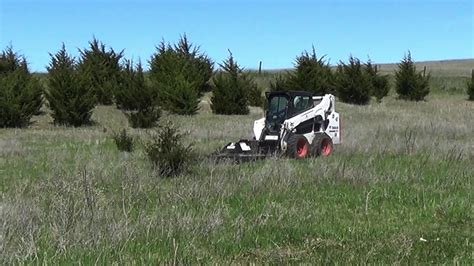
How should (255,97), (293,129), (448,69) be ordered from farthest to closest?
1. (448,69)
2. (255,97)
3. (293,129)

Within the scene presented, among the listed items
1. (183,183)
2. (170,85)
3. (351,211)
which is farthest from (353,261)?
(170,85)

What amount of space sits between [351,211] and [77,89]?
18.7m

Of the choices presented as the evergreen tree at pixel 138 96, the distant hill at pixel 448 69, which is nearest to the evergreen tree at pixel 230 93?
the evergreen tree at pixel 138 96

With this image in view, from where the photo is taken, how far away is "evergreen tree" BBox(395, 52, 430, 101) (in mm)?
37188

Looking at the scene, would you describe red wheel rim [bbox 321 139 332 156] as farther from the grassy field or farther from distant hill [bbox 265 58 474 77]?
distant hill [bbox 265 58 474 77]

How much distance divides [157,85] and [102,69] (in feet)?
11.8

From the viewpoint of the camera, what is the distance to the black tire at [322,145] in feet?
46.6

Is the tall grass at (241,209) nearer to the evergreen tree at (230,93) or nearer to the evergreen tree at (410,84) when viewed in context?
the evergreen tree at (230,93)

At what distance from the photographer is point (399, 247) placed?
19.1 feet

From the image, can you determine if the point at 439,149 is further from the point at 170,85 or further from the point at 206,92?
the point at 206,92

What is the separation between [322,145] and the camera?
1460cm

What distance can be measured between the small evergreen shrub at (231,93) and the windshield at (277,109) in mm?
13712

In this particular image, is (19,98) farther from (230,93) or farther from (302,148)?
(302,148)

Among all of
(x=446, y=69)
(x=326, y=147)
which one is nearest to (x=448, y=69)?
(x=446, y=69)
